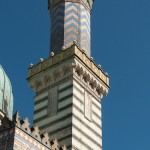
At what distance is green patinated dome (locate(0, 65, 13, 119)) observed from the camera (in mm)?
22020

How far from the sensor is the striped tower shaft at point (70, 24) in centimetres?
2447

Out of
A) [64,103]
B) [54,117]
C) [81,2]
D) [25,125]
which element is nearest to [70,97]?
[64,103]

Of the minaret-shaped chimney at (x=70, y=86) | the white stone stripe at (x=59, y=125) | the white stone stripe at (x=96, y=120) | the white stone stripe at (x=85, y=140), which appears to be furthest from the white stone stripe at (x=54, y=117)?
the white stone stripe at (x=96, y=120)

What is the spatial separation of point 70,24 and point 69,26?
0.14 m

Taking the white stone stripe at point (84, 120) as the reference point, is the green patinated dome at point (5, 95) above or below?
above

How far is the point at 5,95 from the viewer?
2242cm

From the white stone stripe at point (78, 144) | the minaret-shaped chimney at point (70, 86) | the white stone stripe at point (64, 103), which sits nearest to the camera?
the white stone stripe at point (78, 144)

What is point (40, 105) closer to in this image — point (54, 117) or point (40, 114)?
point (40, 114)

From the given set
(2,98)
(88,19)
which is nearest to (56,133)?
(2,98)

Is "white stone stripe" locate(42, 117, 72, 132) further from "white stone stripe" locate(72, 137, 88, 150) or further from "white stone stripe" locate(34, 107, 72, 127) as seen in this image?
"white stone stripe" locate(72, 137, 88, 150)

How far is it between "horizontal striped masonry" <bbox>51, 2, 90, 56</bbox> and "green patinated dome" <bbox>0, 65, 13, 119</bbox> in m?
3.19

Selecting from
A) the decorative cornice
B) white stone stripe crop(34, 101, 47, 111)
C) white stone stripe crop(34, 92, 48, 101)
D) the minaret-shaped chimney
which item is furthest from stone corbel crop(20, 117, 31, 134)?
the decorative cornice

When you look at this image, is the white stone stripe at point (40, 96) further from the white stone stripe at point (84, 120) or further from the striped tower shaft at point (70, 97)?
the white stone stripe at point (84, 120)

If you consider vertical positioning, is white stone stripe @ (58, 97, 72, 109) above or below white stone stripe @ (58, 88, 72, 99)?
below
